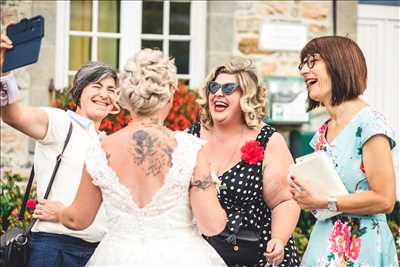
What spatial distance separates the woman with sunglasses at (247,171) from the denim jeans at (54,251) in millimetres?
647

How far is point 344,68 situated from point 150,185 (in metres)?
1.07

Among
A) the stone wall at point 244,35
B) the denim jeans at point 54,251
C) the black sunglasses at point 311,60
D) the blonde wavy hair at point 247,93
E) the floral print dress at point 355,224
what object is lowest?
the denim jeans at point 54,251

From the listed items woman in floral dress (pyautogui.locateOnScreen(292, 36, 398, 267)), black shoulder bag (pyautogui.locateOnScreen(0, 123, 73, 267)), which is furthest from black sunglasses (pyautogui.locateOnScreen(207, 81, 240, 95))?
black shoulder bag (pyautogui.locateOnScreen(0, 123, 73, 267))

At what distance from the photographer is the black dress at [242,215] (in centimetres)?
442

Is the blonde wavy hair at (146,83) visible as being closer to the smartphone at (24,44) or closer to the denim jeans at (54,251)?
the smartphone at (24,44)

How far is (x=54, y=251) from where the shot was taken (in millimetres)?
4258

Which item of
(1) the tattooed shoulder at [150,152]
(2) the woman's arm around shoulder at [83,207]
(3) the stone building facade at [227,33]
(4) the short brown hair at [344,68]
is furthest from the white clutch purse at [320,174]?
(3) the stone building facade at [227,33]

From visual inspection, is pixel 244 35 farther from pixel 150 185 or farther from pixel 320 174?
pixel 150 185

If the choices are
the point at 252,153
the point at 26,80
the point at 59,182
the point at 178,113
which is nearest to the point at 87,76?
the point at 59,182

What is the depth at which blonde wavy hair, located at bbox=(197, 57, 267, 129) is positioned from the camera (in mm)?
4590

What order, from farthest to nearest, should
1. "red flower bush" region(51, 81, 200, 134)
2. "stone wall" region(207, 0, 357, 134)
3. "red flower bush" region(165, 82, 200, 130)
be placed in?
"stone wall" region(207, 0, 357, 134) → "red flower bush" region(165, 82, 200, 130) → "red flower bush" region(51, 81, 200, 134)

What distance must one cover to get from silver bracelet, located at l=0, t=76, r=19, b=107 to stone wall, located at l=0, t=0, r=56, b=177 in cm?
467

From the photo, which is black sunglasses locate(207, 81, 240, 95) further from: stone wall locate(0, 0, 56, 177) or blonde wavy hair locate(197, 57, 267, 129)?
stone wall locate(0, 0, 56, 177)

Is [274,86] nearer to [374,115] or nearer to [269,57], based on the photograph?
[269,57]
